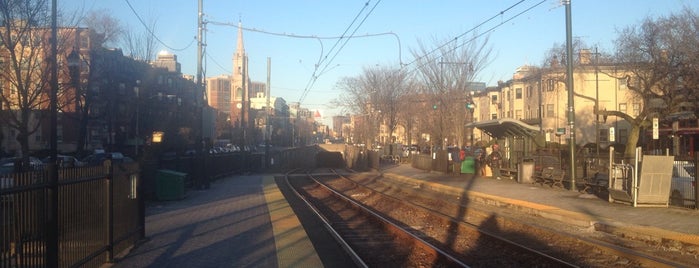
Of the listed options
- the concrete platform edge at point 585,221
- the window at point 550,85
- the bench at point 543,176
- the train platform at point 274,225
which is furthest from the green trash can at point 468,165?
the window at point 550,85

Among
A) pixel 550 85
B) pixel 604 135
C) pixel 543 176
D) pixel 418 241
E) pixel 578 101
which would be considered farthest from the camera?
pixel 578 101

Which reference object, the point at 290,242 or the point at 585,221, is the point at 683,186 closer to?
the point at 585,221

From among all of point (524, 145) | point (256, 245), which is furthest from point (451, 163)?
point (256, 245)

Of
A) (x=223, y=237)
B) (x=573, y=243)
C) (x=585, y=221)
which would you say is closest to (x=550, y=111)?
(x=585, y=221)

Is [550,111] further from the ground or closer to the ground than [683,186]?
further from the ground

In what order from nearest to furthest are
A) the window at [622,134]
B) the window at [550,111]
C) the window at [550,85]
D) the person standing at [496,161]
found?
the person standing at [496,161]
the window at [550,85]
the window at [622,134]
the window at [550,111]

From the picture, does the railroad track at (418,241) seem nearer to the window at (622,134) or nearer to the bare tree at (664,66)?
the bare tree at (664,66)

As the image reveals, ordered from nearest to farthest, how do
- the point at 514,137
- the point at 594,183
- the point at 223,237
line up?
the point at 223,237 → the point at 594,183 → the point at 514,137

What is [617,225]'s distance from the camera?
46.0 ft

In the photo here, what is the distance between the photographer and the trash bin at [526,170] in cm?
2681

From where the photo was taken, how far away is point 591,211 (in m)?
16.9

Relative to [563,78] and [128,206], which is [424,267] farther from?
[563,78]

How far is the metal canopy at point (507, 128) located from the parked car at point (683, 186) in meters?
9.47

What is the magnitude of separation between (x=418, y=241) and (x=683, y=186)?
941cm
